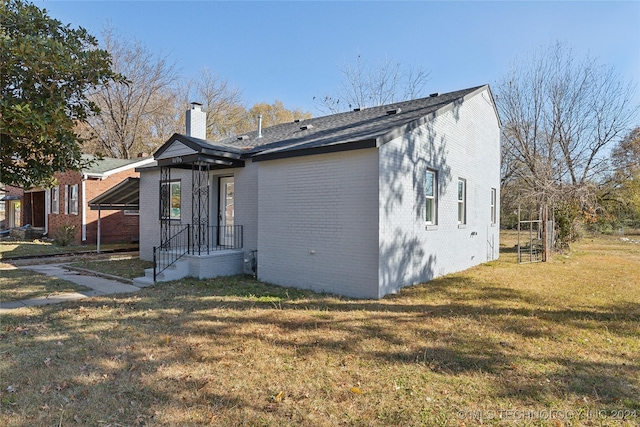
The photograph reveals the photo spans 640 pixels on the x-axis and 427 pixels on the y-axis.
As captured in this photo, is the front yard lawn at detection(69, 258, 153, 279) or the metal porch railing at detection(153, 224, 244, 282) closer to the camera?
the metal porch railing at detection(153, 224, 244, 282)

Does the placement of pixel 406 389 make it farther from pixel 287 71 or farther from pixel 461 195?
pixel 287 71

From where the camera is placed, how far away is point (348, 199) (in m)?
7.65

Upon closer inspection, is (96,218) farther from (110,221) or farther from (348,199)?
(348,199)

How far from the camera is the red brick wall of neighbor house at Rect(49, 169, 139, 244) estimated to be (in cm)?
1791

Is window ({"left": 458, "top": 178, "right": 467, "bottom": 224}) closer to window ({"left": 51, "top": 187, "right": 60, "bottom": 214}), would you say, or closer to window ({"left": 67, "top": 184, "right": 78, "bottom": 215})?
window ({"left": 67, "top": 184, "right": 78, "bottom": 215})

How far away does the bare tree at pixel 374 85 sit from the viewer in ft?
82.9

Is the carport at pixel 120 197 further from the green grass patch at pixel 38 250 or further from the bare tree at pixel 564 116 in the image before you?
the bare tree at pixel 564 116

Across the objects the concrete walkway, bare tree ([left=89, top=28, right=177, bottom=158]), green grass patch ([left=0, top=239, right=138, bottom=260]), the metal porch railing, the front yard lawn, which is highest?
bare tree ([left=89, top=28, right=177, bottom=158])

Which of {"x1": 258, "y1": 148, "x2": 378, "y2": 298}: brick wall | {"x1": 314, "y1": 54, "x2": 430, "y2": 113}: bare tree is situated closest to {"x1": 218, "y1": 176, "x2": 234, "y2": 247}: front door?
{"x1": 258, "y1": 148, "x2": 378, "y2": 298}: brick wall

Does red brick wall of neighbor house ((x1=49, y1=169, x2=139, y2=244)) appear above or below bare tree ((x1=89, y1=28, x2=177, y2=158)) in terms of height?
below

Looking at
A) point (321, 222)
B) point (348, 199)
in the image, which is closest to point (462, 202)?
point (348, 199)

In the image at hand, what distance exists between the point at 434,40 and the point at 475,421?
1546cm

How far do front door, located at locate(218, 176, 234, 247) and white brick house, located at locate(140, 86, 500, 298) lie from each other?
0.03 meters

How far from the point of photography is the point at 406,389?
12.0 feet
